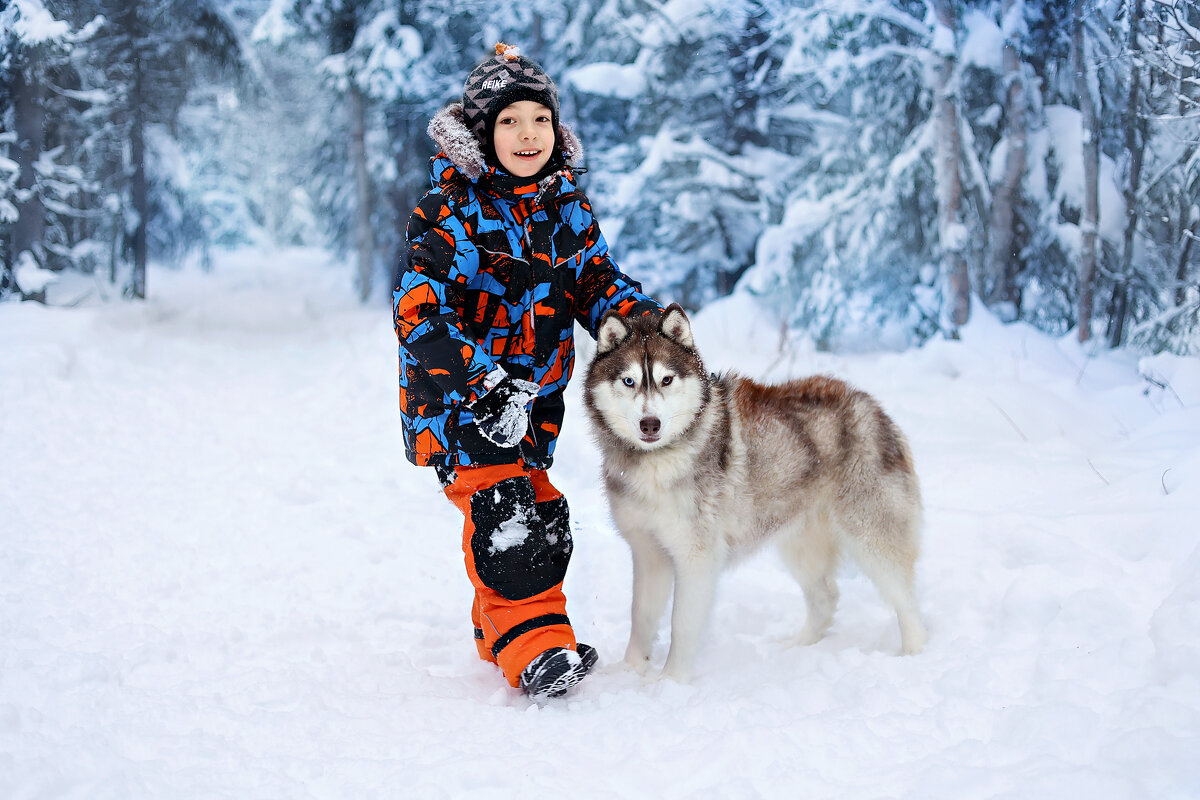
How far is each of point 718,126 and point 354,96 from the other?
8.70m

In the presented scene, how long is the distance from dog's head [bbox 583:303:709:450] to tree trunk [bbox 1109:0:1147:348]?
169 inches

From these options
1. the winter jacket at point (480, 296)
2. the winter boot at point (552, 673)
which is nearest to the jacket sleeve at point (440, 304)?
the winter jacket at point (480, 296)

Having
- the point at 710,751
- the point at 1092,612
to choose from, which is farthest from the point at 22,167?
the point at 1092,612

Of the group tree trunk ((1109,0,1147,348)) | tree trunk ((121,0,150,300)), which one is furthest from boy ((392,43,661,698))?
tree trunk ((121,0,150,300))

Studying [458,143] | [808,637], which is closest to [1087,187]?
[808,637]

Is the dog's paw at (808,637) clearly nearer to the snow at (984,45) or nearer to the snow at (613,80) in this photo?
the snow at (984,45)

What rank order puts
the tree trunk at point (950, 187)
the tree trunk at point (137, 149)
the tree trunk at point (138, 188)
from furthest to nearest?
the tree trunk at point (138, 188), the tree trunk at point (137, 149), the tree trunk at point (950, 187)

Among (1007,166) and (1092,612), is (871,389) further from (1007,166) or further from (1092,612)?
(1092,612)

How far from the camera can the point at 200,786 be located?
6.79ft

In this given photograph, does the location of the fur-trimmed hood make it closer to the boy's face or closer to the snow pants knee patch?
the boy's face

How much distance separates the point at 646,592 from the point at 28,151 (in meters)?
10.3

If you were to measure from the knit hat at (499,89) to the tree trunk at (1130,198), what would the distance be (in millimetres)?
4420

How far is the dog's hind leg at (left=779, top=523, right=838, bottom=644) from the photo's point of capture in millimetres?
3498

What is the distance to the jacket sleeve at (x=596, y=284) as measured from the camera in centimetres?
321
